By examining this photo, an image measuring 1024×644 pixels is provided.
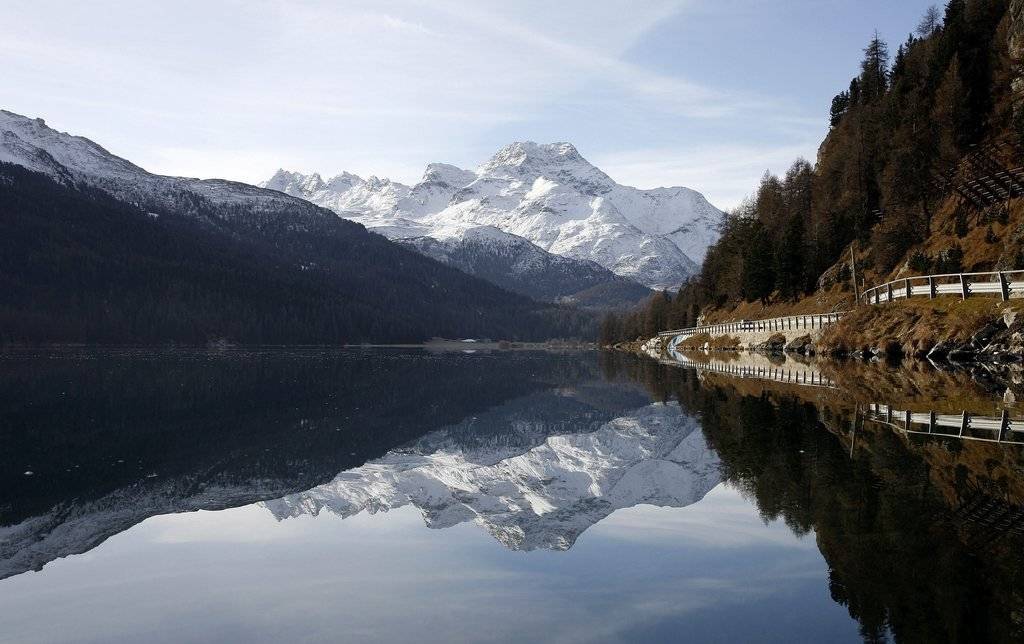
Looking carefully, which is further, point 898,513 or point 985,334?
point 985,334

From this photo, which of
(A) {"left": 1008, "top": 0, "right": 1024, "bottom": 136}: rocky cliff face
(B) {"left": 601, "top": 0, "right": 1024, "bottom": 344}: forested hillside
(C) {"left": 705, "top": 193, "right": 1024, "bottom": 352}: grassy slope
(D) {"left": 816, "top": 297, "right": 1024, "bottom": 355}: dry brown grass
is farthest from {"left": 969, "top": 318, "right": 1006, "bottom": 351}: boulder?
(A) {"left": 1008, "top": 0, "right": 1024, "bottom": 136}: rocky cliff face

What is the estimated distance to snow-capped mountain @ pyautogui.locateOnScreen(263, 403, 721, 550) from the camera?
16141mm

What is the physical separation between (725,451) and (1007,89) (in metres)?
67.3

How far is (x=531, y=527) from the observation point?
14.8 m

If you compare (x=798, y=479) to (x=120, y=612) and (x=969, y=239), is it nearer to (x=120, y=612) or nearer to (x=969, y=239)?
(x=120, y=612)

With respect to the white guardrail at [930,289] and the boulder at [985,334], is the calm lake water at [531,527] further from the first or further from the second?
the white guardrail at [930,289]

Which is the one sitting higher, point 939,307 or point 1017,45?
point 1017,45

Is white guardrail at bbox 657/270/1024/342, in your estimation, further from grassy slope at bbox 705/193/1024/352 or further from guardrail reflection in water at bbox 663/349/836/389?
guardrail reflection in water at bbox 663/349/836/389

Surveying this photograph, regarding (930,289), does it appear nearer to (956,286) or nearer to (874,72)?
(956,286)

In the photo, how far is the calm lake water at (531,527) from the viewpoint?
9734 millimetres

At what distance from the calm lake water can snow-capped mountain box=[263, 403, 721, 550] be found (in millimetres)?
98

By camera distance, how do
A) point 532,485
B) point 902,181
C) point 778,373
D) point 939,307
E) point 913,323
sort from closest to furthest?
point 532,485, point 778,373, point 939,307, point 913,323, point 902,181

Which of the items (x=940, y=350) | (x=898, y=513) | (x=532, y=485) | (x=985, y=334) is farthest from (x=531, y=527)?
(x=940, y=350)

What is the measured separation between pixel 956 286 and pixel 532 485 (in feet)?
133
